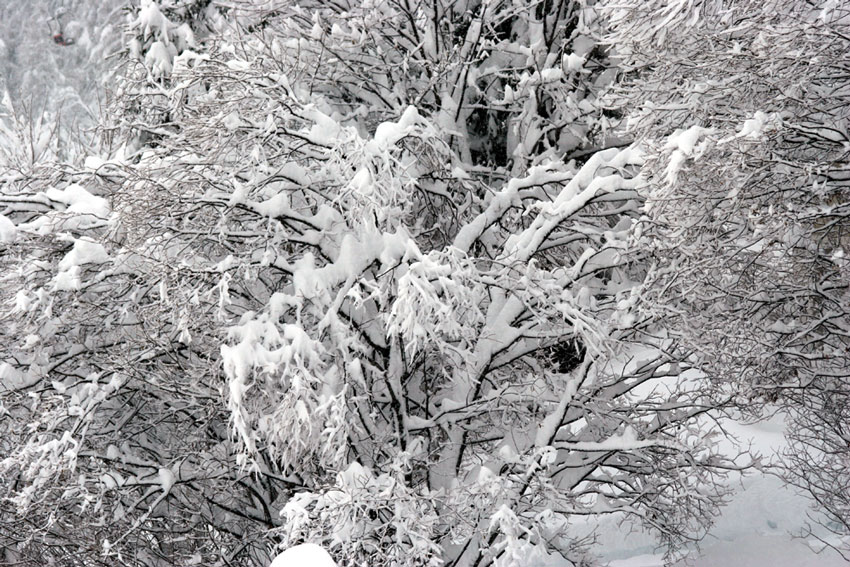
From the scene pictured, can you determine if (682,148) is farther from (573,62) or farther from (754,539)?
(754,539)

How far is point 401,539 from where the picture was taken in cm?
560

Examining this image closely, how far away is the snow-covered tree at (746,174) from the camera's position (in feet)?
19.6

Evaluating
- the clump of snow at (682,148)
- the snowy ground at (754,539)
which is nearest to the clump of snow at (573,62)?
the clump of snow at (682,148)

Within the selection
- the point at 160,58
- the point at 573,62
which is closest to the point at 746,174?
the point at 573,62

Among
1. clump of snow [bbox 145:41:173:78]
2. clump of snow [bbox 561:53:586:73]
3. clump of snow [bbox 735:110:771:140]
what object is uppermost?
clump of snow [bbox 735:110:771:140]

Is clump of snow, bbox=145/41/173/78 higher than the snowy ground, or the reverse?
clump of snow, bbox=145/41/173/78

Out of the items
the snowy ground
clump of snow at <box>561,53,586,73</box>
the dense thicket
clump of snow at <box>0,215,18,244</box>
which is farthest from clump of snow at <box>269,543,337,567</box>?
the snowy ground

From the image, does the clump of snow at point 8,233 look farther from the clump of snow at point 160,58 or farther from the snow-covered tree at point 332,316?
the clump of snow at point 160,58

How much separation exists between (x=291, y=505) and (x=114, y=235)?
2733mm

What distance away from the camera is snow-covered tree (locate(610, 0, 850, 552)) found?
19.6ft

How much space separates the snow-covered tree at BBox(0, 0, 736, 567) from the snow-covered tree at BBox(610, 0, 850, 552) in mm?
474

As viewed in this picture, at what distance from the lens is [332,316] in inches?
242

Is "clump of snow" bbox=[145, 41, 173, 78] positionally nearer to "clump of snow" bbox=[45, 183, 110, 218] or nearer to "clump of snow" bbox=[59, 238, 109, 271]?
"clump of snow" bbox=[45, 183, 110, 218]

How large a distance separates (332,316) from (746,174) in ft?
11.3
